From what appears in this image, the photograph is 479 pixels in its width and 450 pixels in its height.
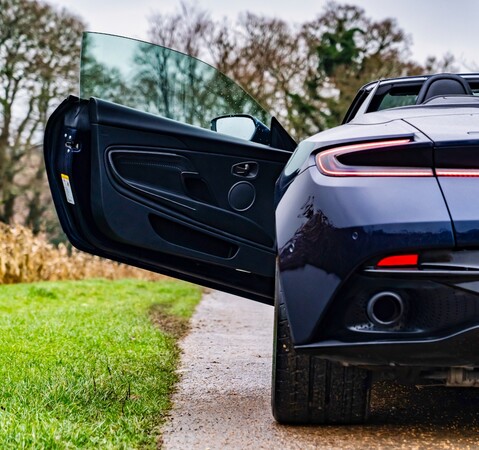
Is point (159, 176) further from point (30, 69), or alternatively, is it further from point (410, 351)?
point (30, 69)

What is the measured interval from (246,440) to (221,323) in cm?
444

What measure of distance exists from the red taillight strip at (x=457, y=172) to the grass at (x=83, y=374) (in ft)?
4.64

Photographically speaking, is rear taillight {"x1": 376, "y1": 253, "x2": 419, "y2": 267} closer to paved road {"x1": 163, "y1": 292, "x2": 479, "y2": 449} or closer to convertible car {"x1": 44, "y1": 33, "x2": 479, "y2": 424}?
convertible car {"x1": 44, "y1": 33, "x2": 479, "y2": 424}

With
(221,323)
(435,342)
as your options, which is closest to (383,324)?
(435,342)

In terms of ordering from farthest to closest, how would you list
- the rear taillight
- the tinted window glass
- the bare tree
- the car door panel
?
the bare tree
the tinted window glass
the car door panel
the rear taillight

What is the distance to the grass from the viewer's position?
2.77m

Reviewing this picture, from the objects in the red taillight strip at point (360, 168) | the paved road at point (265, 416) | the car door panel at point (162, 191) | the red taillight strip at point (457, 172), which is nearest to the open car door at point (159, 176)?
the car door panel at point (162, 191)

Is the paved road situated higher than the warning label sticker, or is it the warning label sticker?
the warning label sticker

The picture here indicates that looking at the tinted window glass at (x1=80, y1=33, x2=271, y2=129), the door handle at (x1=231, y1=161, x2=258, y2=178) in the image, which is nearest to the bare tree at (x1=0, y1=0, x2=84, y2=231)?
the tinted window glass at (x1=80, y1=33, x2=271, y2=129)

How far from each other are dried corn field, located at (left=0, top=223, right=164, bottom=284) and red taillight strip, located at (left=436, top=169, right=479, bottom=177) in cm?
951

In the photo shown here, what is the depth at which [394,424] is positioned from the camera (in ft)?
10.3

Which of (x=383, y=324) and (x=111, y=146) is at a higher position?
(x=111, y=146)

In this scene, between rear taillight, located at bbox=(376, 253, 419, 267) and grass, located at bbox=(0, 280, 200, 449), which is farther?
grass, located at bbox=(0, 280, 200, 449)

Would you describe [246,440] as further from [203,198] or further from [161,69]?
[161,69]
